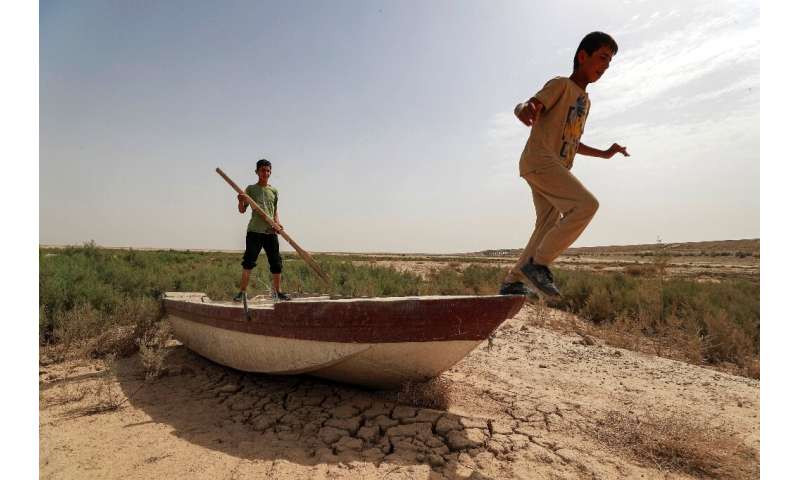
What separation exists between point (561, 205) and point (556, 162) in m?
0.29

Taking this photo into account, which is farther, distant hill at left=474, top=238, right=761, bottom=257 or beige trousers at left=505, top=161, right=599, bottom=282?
distant hill at left=474, top=238, right=761, bottom=257

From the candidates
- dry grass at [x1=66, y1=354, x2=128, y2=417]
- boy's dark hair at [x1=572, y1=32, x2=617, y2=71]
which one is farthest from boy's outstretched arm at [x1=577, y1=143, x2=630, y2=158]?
dry grass at [x1=66, y1=354, x2=128, y2=417]

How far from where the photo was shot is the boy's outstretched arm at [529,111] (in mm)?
2707

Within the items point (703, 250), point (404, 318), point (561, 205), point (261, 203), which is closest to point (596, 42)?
point (561, 205)

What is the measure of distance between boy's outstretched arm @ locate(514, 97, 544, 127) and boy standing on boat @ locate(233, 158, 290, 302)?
Result: 371 cm

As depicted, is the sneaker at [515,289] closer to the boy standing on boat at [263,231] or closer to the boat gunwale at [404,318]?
the boat gunwale at [404,318]

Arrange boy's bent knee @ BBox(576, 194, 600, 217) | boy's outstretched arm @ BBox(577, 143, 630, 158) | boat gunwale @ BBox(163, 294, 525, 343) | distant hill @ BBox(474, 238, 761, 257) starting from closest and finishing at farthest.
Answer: boy's bent knee @ BBox(576, 194, 600, 217)
boat gunwale @ BBox(163, 294, 525, 343)
boy's outstretched arm @ BBox(577, 143, 630, 158)
distant hill @ BBox(474, 238, 761, 257)

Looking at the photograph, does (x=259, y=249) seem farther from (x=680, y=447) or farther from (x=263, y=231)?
(x=680, y=447)

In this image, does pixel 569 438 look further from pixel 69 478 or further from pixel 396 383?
pixel 69 478

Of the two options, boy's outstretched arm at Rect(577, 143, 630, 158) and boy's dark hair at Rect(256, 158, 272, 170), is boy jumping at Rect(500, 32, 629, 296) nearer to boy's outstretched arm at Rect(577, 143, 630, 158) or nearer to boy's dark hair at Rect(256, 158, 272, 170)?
boy's outstretched arm at Rect(577, 143, 630, 158)

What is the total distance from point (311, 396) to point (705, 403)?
3.68 m

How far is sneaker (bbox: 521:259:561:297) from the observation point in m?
2.71

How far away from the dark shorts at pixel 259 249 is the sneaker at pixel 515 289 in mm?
3444

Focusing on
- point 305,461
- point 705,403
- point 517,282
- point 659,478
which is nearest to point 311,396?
point 305,461
